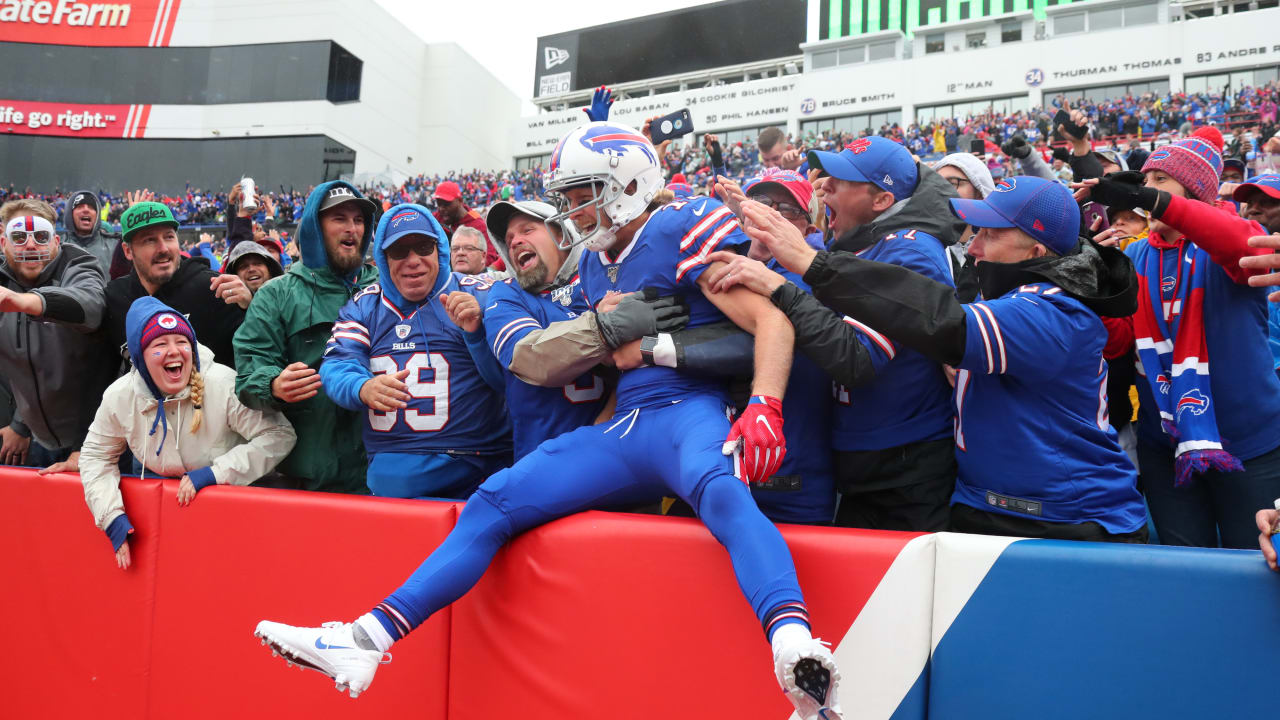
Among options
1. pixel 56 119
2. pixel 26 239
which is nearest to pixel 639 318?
pixel 26 239

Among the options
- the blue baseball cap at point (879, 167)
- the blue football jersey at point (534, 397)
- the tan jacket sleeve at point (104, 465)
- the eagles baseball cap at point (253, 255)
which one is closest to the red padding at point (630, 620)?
the blue football jersey at point (534, 397)

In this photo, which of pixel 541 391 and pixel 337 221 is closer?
pixel 541 391

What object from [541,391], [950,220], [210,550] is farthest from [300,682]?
[950,220]

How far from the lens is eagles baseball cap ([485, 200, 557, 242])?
134 inches

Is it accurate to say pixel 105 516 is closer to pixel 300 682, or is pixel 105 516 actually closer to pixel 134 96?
pixel 300 682

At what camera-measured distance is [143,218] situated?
176 inches

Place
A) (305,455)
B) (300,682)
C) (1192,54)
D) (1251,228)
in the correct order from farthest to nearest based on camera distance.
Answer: (1192,54) < (305,455) < (300,682) < (1251,228)

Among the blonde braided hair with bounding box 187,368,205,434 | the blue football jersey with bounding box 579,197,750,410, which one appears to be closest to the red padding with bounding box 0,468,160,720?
the blonde braided hair with bounding box 187,368,205,434

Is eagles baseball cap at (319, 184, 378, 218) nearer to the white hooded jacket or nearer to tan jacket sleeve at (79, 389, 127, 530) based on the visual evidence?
the white hooded jacket

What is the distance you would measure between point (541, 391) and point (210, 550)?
4.94ft

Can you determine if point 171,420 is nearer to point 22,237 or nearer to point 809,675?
point 22,237

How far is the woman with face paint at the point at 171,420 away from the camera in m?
3.58

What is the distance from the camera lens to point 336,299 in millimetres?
4004

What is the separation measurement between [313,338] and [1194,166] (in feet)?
12.8
